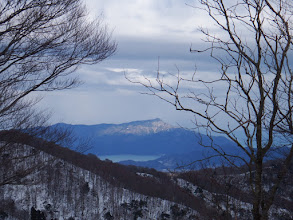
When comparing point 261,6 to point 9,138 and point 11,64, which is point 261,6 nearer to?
point 11,64

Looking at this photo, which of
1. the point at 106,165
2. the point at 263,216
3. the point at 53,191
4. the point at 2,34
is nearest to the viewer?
the point at 263,216

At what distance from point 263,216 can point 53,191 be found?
6996 centimetres

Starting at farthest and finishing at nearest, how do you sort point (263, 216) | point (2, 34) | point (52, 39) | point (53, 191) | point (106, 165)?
point (106, 165) < point (53, 191) < point (52, 39) < point (2, 34) < point (263, 216)

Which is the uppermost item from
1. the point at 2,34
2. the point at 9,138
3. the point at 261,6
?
the point at 2,34

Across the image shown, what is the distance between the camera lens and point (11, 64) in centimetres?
676

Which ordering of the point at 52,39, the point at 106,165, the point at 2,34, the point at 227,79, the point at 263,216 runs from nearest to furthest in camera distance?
the point at 263,216 → the point at 227,79 → the point at 2,34 → the point at 52,39 → the point at 106,165

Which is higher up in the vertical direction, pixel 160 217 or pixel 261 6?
pixel 261 6

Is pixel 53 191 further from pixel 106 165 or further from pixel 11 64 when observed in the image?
pixel 11 64

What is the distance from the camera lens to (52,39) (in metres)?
6.98

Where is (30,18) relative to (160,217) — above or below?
above

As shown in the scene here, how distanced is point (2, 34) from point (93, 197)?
223ft

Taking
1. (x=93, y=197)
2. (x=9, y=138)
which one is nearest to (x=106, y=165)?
(x=93, y=197)

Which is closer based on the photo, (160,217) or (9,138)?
(9,138)

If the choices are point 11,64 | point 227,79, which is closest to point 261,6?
point 227,79
